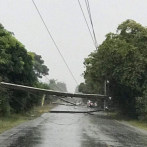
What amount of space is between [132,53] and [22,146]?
2103 centimetres

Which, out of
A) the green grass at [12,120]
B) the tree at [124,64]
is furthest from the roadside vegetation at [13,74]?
the tree at [124,64]

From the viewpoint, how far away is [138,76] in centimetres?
3025

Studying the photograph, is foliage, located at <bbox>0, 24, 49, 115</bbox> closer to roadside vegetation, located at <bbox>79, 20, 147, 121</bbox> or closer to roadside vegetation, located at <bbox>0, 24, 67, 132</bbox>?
roadside vegetation, located at <bbox>0, 24, 67, 132</bbox>

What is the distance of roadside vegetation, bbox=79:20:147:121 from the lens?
30297mm

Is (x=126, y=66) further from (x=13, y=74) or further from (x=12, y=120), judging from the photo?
(x=12, y=120)

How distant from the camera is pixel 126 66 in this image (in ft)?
100

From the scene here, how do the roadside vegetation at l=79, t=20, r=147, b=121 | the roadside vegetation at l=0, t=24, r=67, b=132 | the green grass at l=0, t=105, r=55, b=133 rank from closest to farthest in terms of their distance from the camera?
the green grass at l=0, t=105, r=55, b=133, the roadside vegetation at l=0, t=24, r=67, b=132, the roadside vegetation at l=79, t=20, r=147, b=121

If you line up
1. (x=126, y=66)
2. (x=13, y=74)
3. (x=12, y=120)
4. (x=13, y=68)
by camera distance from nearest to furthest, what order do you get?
(x=12, y=120) < (x=13, y=68) < (x=13, y=74) < (x=126, y=66)

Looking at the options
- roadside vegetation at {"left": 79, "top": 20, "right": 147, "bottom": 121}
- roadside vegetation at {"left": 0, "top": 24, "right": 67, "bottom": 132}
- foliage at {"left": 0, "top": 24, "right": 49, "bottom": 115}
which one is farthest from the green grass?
roadside vegetation at {"left": 79, "top": 20, "right": 147, "bottom": 121}

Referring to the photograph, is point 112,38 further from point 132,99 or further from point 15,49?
Result: point 15,49

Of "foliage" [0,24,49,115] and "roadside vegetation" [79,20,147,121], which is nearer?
"foliage" [0,24,49,115]

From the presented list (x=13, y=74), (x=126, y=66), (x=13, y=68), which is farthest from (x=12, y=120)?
(x=126, y=66)

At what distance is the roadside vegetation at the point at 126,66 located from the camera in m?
30.3

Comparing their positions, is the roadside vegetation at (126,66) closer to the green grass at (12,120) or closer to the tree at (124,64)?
the tree at (124,64)
